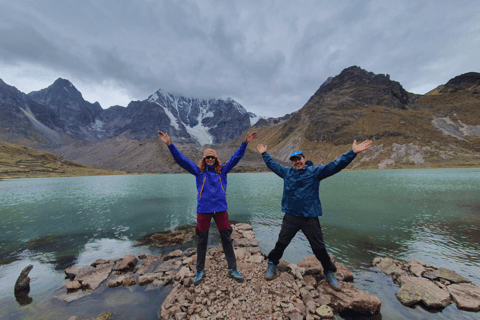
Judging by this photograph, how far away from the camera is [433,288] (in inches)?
340

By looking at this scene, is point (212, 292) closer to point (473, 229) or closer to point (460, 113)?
point (473, 229)

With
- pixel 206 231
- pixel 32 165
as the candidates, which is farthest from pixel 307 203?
pixel 32 165

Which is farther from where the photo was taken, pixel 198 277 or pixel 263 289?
pixel 198 277

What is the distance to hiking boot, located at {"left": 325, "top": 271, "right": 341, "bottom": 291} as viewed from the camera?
25.2 ft

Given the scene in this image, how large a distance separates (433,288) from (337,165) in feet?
24.2

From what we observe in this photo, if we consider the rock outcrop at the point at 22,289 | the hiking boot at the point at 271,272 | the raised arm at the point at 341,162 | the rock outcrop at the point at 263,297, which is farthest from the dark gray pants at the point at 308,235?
the rock outcrop at the point at 22,289

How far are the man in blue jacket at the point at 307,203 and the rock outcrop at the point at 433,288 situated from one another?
360 centimetres

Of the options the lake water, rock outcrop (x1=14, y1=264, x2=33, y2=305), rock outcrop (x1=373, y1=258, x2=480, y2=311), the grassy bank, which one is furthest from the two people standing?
the grassy bank

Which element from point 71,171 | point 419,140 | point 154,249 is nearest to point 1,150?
point 71,171

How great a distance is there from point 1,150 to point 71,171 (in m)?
66.3

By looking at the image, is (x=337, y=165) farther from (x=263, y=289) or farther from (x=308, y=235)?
(x=263, y=289)

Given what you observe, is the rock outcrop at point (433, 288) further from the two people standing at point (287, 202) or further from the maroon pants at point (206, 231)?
the maroon pants at point (206, 231)

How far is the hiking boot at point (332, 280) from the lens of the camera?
7.69 m

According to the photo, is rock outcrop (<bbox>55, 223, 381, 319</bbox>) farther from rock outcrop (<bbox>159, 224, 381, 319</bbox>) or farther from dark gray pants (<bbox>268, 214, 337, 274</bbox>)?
dark gray pants (<bbox>268, 214, 337, 274</bbox>)
